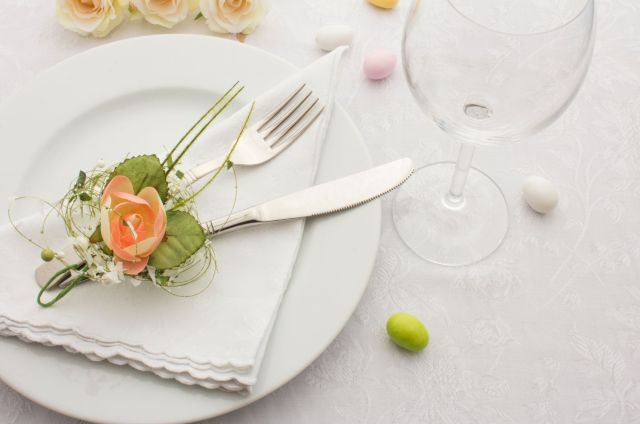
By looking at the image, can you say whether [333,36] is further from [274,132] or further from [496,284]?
[496,284]

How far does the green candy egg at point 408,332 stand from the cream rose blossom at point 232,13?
460 millimetres

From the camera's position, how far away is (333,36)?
93cm

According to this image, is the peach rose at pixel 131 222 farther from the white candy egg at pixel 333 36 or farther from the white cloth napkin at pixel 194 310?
the white candy egg at pixel 333 36

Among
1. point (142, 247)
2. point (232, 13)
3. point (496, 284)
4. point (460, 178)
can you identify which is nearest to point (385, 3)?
point (232, 13)

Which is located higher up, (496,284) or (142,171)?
(142,171)

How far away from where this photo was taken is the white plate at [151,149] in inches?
25.3

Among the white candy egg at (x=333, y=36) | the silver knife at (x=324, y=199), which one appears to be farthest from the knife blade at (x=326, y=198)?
the white candy egg at (x=333, y=36)

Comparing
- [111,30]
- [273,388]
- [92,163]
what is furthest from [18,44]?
[273,388]

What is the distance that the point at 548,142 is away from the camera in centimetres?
89

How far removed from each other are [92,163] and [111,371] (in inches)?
10.2

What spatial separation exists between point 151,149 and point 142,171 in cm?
14

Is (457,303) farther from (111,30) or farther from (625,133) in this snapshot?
(111,30)

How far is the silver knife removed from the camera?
72 centimetres

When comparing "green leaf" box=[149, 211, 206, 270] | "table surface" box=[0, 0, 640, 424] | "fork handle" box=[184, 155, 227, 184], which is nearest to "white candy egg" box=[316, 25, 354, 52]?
"table surface" box=[0, 0, 640, 424]
